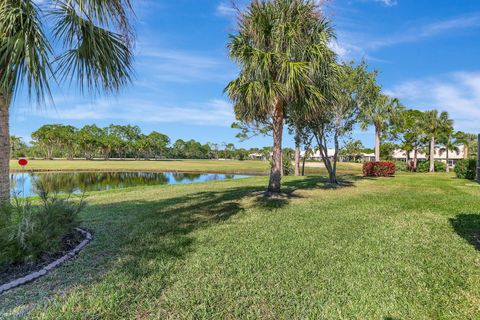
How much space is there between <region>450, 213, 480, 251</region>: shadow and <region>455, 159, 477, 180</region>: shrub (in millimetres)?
13887

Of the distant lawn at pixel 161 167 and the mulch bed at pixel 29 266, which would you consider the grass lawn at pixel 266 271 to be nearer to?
the mulch bed at pixel 29 266

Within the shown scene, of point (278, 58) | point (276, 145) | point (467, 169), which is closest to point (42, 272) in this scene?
point (276, 145)

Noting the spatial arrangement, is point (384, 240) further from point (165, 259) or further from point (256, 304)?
point (165, 259)

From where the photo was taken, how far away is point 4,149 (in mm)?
4457

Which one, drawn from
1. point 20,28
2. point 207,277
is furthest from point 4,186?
point 207,277

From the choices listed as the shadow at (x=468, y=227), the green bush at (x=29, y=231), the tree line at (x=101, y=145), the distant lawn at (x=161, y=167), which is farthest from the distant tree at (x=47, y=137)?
the shadow at (x=468, y=227)

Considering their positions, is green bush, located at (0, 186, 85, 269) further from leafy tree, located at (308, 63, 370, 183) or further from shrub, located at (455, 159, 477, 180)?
shrub, located at (455, 159, 477, 180)

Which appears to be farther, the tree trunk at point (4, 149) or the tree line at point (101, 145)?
the tree line at point (101, 145)

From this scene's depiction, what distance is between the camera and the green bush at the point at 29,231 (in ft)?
11.6

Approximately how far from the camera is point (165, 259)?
4062 millimetres

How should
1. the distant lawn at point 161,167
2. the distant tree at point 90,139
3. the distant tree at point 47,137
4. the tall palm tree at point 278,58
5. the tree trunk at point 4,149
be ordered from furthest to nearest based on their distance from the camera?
1. the distant tree at point 90,139
2. the distant tree at point 47,137
3. the distant lawn at point 161,167
4. the tall palm tree at point 278,58
5. the tree trunk at point 4,149

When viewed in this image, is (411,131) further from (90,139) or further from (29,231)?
(90,139)

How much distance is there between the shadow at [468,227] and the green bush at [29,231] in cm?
684

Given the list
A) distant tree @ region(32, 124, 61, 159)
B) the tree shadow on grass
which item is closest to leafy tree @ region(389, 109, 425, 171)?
the tree shadow on grass
